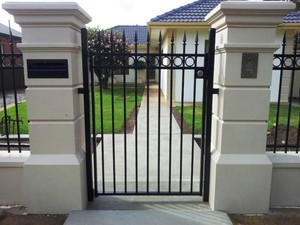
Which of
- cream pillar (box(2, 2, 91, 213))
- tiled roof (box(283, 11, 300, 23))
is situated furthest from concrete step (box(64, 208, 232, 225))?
tiled roof (box(283, 11, 300, 23))

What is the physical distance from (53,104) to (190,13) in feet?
34.5

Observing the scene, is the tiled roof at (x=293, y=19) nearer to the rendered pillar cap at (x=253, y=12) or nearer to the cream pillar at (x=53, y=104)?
the rendered pillar cap at (x=253, y=12)

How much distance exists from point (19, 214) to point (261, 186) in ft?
9.09

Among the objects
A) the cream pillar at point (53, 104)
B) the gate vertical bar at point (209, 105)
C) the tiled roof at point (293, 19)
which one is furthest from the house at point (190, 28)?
the cream pillar at point (53, 104)

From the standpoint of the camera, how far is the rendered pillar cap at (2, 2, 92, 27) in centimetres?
277

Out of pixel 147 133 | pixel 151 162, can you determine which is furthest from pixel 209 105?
pixel 151 162

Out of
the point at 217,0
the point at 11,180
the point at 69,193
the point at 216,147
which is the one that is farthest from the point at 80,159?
the point at 217,0

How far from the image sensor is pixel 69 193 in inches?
126

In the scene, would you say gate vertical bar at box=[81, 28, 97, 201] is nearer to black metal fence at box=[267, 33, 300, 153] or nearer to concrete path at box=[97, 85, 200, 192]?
concrete path at box=[97, 85, 200, 192]

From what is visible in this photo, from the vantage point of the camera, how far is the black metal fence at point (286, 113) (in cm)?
320

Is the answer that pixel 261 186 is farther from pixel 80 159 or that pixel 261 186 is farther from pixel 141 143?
pixel 141 143

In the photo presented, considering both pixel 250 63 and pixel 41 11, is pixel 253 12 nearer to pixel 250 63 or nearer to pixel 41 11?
pixel 250 63

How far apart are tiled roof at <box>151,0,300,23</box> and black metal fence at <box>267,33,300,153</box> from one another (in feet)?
4.85

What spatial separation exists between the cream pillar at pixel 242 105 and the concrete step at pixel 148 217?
22 cm
